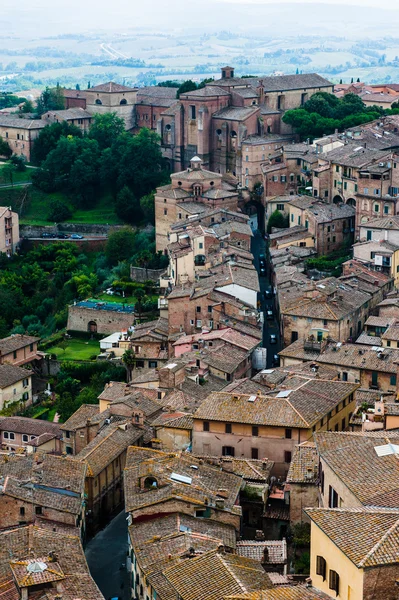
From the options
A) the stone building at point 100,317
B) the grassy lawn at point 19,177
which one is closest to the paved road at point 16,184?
the grassy lawn at point 19,177

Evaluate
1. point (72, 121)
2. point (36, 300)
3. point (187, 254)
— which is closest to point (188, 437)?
point (187, 254)

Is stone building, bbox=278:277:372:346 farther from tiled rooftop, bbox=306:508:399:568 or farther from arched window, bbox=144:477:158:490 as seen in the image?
tiled rooftop, bbox=306:508:399:568

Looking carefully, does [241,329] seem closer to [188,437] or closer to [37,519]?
[188,437]

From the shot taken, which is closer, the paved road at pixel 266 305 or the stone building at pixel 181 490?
the stone building at pixel 181 490

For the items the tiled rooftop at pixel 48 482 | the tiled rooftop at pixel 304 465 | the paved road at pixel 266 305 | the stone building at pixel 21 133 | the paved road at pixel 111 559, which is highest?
the stone building at pixel 21 133

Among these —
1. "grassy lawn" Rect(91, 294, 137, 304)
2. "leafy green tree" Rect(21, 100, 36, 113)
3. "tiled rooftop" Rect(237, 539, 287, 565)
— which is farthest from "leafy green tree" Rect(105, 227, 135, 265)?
"tiled rooftop" Rect(237, 539, 287, 565)

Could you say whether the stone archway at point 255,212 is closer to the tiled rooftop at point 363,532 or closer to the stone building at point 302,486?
the stone building at point 302,486

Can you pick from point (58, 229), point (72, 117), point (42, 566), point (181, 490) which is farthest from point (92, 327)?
point (42, 566)
